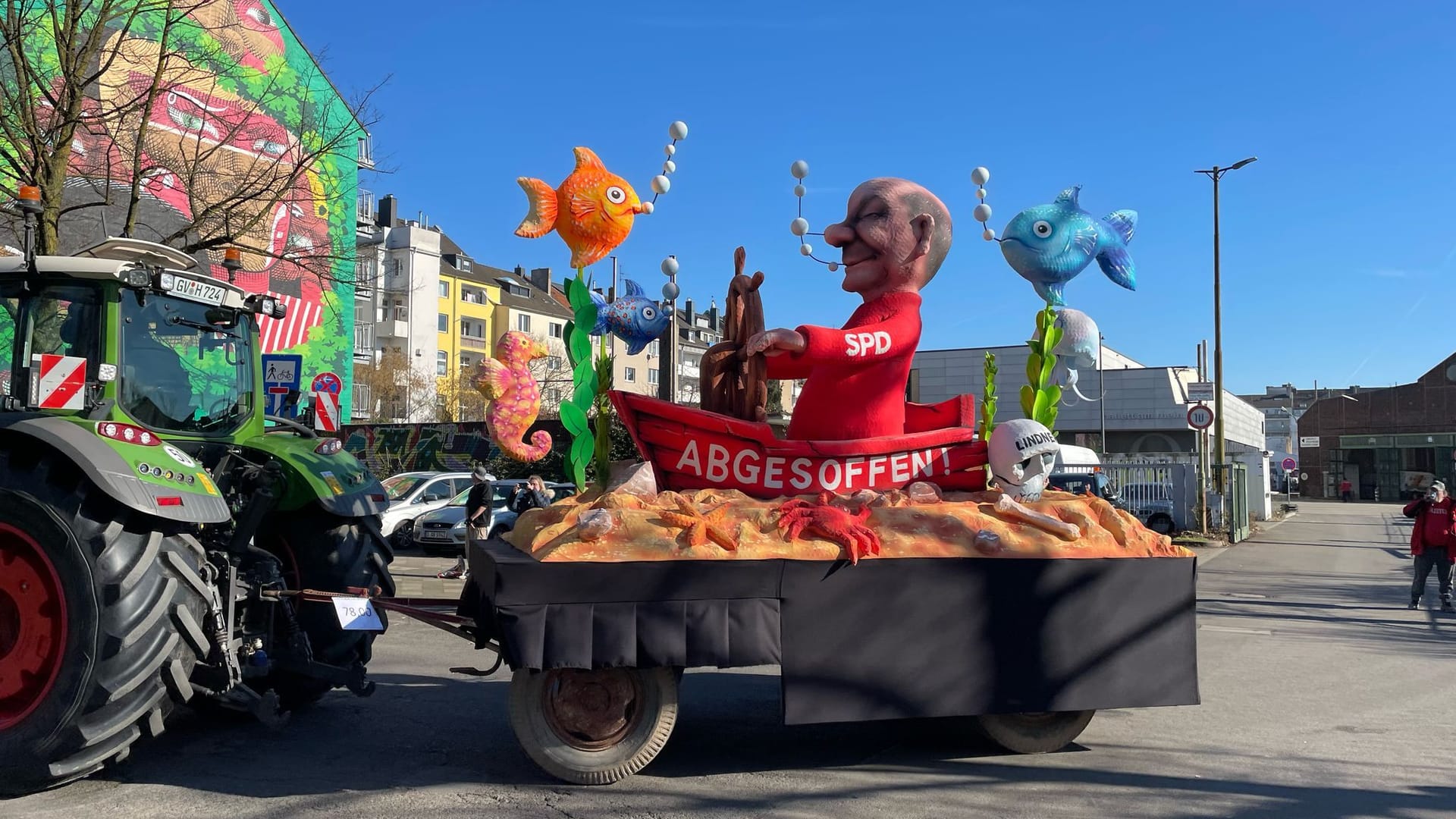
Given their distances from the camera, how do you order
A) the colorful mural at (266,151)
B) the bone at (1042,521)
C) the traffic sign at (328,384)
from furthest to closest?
the colorful mural at (266,151) < the traffic sign at (328,384) < the bone at (1042,521)

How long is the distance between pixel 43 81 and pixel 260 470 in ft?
27.1

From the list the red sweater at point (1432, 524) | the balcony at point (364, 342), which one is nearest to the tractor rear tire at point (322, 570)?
the red sweater at point (1432, 524)

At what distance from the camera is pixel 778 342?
6062 millimetres

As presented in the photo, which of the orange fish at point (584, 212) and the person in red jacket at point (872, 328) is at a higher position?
the orange fish at point (584, 212)

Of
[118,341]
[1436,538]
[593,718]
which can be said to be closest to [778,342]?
[593,718]

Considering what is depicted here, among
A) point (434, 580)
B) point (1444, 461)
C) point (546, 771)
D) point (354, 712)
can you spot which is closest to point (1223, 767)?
point (546, 771)

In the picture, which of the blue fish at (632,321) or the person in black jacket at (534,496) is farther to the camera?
the person in black jacket at (534,496)

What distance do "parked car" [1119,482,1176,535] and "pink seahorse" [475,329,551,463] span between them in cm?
1631

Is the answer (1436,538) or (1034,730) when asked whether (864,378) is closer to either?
(1034,730)

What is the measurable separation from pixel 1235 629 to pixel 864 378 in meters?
7.41

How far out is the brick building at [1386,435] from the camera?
63406 millimetres

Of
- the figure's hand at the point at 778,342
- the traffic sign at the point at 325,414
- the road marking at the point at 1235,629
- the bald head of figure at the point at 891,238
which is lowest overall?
the road marking at the point at 1235,629

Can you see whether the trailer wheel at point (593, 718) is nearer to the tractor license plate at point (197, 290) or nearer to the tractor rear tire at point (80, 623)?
the tractor rear tire at point (80, 623)

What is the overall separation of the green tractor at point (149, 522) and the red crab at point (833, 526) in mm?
2177
